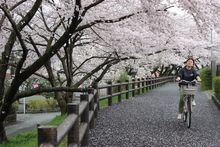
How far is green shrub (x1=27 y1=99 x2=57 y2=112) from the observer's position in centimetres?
3767

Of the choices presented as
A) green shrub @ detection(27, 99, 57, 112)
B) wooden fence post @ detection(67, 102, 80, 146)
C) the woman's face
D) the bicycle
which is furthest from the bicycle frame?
green shrub @ detection(27, 99, 57, 112)

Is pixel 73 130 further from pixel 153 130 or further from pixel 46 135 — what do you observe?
pixel 153 130

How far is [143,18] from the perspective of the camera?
9578mm

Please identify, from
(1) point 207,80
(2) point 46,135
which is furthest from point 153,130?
(1) point 207,80

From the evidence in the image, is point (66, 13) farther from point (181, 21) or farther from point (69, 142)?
point (181, 21)

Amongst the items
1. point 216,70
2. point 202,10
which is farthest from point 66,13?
point 216,70

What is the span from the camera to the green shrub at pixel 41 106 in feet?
124

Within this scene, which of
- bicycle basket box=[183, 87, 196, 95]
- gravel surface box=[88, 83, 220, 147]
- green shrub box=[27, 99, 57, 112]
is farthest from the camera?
green shrub box=[27, 99, 57, 112]

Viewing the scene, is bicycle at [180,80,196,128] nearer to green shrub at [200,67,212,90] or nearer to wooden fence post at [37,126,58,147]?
wooden fence post at [37,126,58,147]

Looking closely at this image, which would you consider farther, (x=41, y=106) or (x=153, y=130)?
(x=41, y=106)

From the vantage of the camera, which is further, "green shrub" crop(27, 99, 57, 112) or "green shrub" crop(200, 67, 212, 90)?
"green shrub" crop(27, 99, 57, 112)

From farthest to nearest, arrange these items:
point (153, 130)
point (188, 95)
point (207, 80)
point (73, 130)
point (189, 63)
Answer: point (207, 80) → point (188, 95) → point (189, 63) → point (153, 130) → point (73, 130)

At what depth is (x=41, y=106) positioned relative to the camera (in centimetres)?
3797

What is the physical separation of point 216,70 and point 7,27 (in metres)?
15.1
